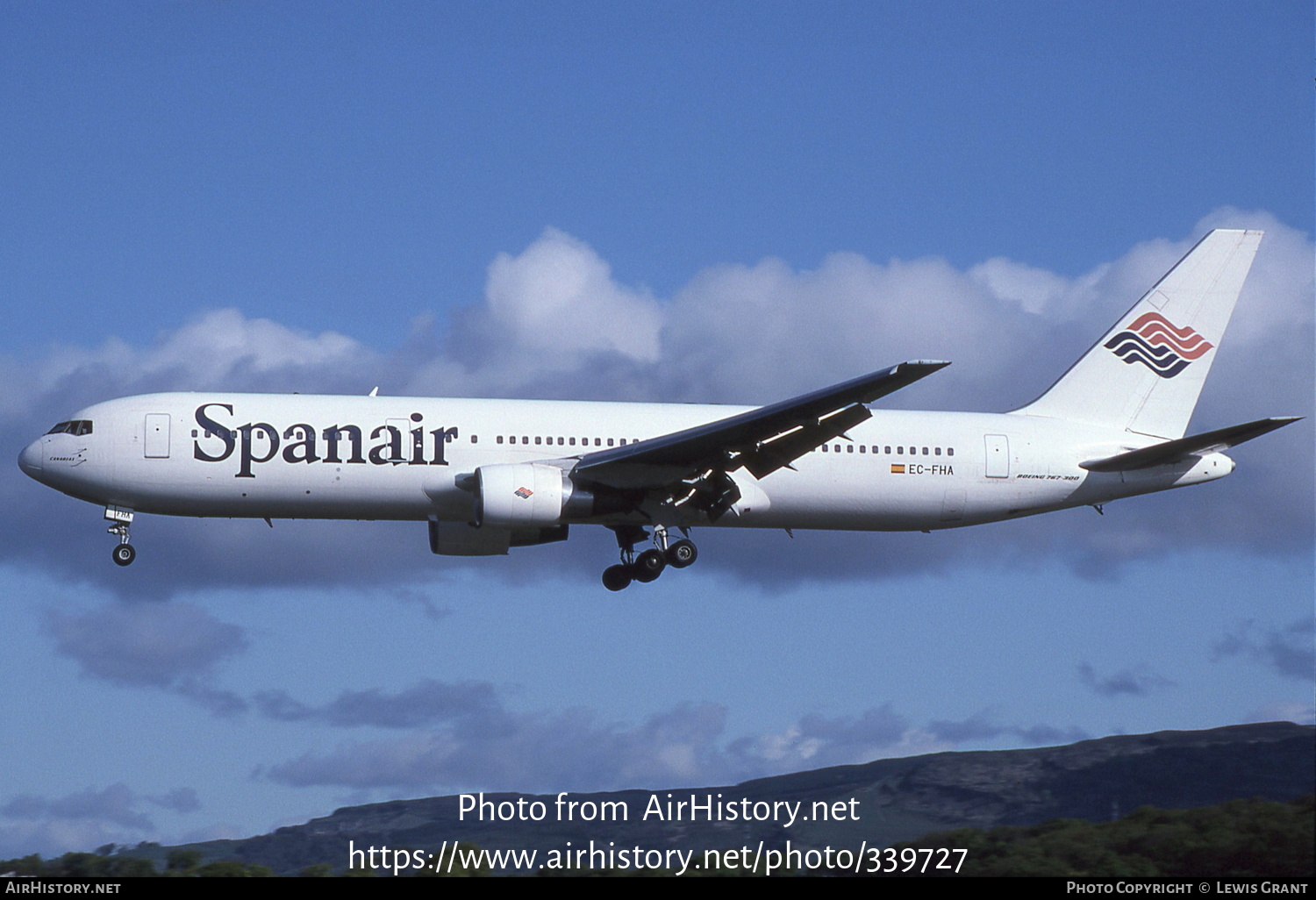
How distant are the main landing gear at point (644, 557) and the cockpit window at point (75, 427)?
13.6 meters

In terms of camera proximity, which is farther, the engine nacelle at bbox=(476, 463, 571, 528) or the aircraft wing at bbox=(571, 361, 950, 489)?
the engine nacelle at bbox=(476, 463, 571, 528)

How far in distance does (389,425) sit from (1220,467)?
22.0 meters

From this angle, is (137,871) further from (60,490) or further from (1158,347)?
(1158,347)

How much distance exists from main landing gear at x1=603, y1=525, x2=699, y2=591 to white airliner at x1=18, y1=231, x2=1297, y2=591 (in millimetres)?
51

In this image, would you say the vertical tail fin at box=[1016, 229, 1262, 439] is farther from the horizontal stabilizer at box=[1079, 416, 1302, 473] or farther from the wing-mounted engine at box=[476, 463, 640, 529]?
the wing-mounted engine at box=[476, 463, 640, 529]

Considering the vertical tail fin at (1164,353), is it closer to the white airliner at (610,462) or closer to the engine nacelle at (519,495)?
the white airliner at (610,462)

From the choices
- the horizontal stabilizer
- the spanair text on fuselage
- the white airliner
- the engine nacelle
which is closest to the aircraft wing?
the white airliner

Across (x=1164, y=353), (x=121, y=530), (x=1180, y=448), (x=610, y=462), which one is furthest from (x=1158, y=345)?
(x=121, y=530)

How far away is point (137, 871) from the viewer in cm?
2794

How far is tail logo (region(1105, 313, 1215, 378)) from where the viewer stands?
143ft

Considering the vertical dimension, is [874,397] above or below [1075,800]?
above

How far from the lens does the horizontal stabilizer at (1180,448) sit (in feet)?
118
